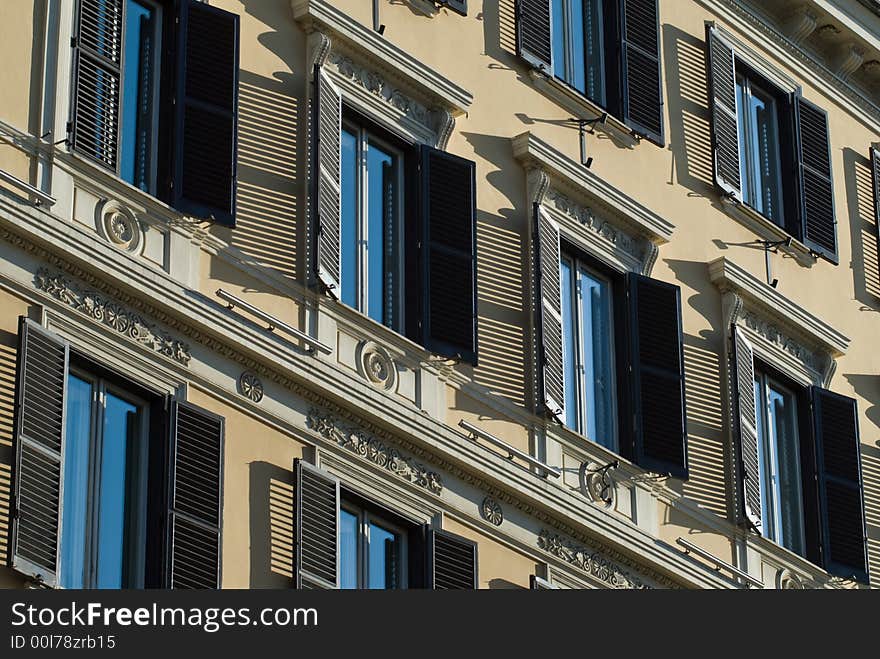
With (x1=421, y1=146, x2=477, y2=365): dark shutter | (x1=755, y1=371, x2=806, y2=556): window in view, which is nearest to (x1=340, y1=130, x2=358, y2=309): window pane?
(x1=421, y1=146, x2=477, y2=365): dark shutter

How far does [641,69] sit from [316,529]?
7.48m

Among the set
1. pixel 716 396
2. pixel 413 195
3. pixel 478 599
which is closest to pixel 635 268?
pixel 716 396

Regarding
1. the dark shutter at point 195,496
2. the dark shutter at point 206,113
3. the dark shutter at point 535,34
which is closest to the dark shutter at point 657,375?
the dark shutter at point 535,34

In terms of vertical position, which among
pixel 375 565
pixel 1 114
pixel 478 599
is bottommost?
pixel 478 599

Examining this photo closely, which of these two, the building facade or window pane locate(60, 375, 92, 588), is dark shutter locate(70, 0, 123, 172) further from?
window pane locate(60, 375, 92, 588)

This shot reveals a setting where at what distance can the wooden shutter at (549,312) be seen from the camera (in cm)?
2327

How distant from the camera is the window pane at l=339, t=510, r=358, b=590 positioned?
21000 mm

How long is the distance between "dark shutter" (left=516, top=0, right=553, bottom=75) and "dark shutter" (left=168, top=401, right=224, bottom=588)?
240 inches

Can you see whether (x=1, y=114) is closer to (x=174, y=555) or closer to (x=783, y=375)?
(x=174, y=555)

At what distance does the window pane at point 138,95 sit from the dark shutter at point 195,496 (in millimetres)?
1962

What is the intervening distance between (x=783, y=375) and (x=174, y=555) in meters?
9.29

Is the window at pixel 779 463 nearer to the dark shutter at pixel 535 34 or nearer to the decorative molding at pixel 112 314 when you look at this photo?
the dark shutter at pixel 535 34

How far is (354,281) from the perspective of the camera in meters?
22.2

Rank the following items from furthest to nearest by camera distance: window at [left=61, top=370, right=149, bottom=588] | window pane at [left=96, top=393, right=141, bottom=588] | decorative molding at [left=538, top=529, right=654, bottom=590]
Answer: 1. decorative molding at [left=538, top=529, right=654, bottom=590]
2. window pane at [left=96, top=393, right=141, bottom=588]
3. window at [left=61, top=370, right=149, bottom=588]
